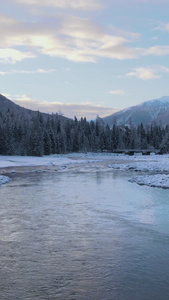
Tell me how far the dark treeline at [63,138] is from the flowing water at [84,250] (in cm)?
8444

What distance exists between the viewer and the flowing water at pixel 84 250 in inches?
298

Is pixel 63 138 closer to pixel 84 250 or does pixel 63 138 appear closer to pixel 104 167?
pixel 104 167

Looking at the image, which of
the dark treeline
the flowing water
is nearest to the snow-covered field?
the flowing water

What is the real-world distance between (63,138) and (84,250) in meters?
120

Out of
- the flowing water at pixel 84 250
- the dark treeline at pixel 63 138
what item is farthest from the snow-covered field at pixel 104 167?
the dark treeline at pixel 63 138

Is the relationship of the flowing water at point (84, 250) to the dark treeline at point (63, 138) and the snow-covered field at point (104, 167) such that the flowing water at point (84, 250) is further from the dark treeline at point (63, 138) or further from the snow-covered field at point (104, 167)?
the dark treeline at point (63, 138)

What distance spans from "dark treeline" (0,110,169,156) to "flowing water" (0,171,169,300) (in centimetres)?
8444

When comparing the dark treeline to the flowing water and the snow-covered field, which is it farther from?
the flowing water

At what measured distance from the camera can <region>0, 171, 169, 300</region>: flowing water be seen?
24.8 feet

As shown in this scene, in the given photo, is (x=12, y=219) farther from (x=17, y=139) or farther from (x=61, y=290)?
(x=17, y=139)

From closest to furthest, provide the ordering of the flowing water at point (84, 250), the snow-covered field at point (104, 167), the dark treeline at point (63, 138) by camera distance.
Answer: the flowing water at point (84, 250), the snow-covered field at point (104, 167), the dark treeline at point (63, 138)

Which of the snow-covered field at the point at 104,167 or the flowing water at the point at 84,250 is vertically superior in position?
the snow-covered field at the point at 104,167

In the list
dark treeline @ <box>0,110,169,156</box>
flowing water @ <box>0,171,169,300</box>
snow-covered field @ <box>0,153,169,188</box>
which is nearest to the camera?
flowing water @ <box>0,171,169,300</box>

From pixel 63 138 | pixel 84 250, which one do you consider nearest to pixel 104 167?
pixel 84 250
